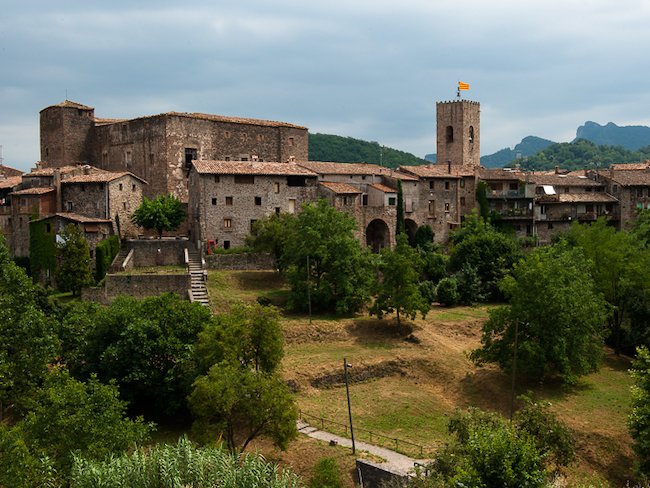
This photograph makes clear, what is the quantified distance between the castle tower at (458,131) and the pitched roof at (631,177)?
15.6 meters

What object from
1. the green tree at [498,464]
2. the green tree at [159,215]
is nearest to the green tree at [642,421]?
the green tree at [498,464]

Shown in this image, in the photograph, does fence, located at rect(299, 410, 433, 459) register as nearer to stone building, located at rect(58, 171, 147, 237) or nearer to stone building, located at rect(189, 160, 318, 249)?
stone building, located at rect(189, 160, 318, 249)

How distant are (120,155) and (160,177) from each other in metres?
6.18

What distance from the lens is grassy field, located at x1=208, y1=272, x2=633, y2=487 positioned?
108 ft

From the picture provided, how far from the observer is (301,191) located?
57.7 m

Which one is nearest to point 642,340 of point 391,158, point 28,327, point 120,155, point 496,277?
point 496,277

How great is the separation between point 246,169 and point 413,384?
78.9 ft

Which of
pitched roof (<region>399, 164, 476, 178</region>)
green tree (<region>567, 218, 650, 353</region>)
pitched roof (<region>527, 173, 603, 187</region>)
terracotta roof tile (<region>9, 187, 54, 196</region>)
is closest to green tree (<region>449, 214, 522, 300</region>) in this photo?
green tree (<region>567, 218, 650, 353</region>)

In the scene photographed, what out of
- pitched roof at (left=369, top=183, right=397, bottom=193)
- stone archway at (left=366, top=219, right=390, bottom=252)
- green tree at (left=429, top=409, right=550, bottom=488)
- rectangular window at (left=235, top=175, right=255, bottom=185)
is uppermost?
rectangular window at (left=235, top=175, right=255, bottom=185)

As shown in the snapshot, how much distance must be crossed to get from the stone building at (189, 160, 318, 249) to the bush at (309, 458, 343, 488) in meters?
28.9

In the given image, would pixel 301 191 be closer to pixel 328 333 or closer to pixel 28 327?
pixel 328 333

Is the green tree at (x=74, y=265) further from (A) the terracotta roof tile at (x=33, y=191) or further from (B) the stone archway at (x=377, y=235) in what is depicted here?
(B) the stone archway at (x=377, y=235)

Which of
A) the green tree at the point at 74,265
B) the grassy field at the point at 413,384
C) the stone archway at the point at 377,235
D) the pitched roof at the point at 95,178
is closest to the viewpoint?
the grassy field at the point at 413,384

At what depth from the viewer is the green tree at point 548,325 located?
128 feet
